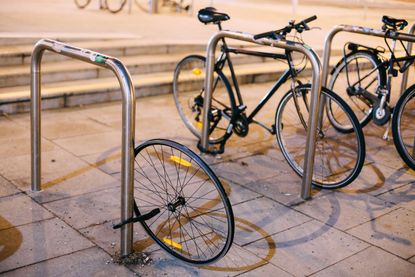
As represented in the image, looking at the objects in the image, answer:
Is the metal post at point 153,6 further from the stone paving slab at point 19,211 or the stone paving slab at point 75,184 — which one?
the stone paving slab at point 19,211

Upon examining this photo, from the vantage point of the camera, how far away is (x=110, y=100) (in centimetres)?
742

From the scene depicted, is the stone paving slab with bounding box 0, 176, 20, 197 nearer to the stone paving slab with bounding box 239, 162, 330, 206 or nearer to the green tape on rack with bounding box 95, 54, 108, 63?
the green tape on rack with bounding box 95, 54, 108, 63

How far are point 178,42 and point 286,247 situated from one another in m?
5.61

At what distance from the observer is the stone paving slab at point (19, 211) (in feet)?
13.8

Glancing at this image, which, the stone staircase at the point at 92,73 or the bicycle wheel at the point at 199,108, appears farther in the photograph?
the stone staircase at the point at 92,73

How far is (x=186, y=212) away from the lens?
13.8 feet

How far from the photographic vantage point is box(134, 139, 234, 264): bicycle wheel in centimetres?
370

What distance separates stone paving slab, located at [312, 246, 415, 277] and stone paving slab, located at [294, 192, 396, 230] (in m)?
0.43

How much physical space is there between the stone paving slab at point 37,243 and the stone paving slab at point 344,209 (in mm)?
Result: 1666

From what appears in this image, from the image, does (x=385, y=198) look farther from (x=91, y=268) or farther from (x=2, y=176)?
(x=2, y=176)

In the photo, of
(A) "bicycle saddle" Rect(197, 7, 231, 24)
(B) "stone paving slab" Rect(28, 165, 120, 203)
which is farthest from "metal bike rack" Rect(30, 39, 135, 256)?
(A) "bicycle saddle" Rect(197, 7, 231, 24)

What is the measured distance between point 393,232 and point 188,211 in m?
1.42

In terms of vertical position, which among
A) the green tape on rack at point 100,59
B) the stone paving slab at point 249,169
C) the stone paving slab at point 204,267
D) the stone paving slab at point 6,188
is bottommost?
the stone paving slab at point 204,267

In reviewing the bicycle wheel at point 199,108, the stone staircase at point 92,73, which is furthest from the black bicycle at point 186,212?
the stone staircase at point 92,73
